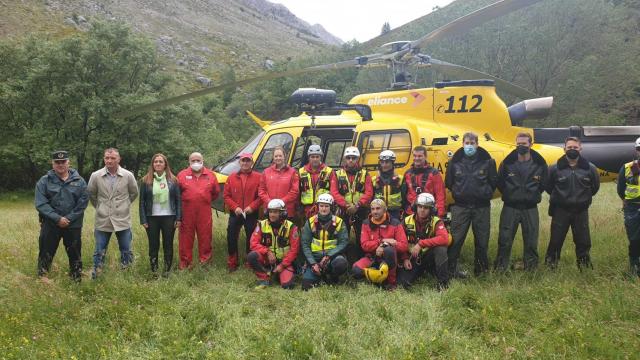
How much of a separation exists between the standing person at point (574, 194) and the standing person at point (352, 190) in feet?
8.05

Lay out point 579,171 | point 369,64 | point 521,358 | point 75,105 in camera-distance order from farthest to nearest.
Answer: point 75,105 < point 369,64 < point 579,171 < point 521,358

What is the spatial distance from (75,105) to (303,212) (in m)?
24.3

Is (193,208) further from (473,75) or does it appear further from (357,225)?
(473,75)

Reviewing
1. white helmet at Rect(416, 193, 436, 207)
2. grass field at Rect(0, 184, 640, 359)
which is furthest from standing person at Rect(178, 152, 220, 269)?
white helmet at Rect(416, 193, 436, 207)

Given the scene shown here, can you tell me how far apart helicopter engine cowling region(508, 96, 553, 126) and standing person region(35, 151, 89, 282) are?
6665 mm

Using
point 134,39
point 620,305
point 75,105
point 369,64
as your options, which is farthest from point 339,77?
point 620,305

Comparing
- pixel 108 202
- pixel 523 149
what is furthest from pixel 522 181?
pixel 108 202

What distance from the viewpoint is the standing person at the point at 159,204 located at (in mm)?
5965

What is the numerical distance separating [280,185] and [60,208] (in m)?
2.92

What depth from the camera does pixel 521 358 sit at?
12.1 feet

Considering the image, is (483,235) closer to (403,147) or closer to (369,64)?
(403,147)

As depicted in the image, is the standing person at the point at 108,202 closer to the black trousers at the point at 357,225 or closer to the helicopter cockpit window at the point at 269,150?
the helicopter cockpit window at the point at 269,150

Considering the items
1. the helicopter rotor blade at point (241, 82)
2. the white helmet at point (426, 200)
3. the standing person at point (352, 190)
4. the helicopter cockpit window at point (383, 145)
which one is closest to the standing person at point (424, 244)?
the white helmet at point (426, 200)

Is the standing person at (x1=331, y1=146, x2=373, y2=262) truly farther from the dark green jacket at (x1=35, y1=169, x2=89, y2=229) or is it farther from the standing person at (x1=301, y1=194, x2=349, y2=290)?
the dark green jacket at (x1=35, y1=169, x2=89, y2=229)
